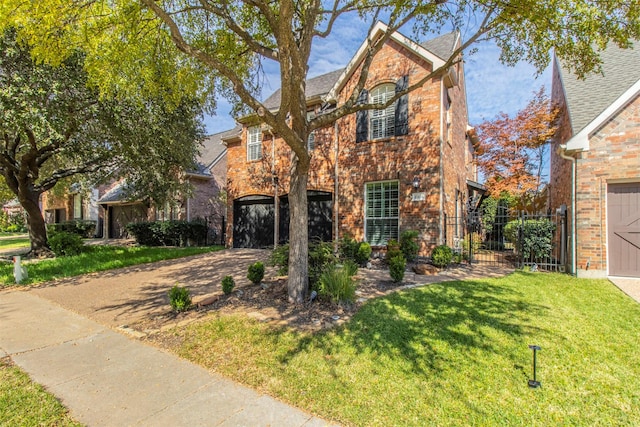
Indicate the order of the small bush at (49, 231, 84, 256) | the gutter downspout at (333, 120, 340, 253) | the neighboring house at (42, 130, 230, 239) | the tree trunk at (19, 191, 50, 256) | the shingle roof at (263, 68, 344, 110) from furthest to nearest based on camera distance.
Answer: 1. the neighboring house at (42, 130, 230, 239)
2. the shingle roof at (263, 68, 344, 110)
3. the small bush at (49, 231, 84, 256)
4. the tree trunk at (19, 191, 50, 256)
5. the gutter downspout at (333, 120, 340, 253)

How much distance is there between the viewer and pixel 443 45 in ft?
41.9

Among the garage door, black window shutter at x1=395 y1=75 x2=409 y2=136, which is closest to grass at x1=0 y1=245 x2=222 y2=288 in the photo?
black window shutter at x1=395 y1=75 x2=409 y2=136

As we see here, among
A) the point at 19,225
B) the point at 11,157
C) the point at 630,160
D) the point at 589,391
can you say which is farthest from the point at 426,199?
the point at 19,225

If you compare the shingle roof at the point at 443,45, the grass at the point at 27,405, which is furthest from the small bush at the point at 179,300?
the shingle roof at the point at 443,45

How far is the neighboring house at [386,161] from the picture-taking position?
10727mm

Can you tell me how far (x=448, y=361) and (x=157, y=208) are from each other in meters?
16.7

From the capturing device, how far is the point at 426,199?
1063 centimetres

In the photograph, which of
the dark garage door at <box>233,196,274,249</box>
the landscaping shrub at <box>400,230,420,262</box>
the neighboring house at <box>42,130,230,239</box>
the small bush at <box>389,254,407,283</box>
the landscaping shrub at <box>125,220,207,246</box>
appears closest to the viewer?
the small bush at <box>389,254,407,283</box>

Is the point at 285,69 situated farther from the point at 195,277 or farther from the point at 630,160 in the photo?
the point at 630,160

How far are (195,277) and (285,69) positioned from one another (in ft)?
21.8

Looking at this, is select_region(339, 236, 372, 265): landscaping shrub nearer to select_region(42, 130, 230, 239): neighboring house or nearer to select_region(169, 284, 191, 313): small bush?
select_region(169, 284, 191, 313): small bush

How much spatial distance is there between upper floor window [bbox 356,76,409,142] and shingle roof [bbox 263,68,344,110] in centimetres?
289

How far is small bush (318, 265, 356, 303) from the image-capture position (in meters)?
5.72

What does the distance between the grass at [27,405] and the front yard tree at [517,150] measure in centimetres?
1695
